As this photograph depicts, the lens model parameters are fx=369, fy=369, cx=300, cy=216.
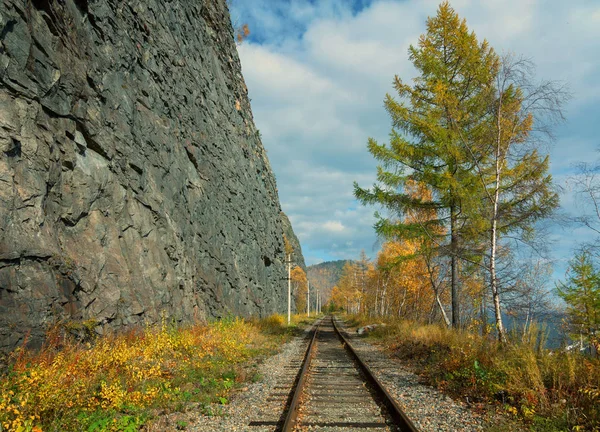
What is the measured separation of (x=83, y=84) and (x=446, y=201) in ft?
38.8

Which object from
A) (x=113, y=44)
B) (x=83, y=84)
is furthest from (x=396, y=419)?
(x=113, y=44)

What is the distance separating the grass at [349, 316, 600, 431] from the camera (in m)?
5.27

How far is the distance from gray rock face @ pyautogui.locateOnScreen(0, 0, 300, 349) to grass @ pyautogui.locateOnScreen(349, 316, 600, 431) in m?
8.14

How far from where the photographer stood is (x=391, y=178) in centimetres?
1353

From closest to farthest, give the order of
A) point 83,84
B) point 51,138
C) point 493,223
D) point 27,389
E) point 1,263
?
point 27,389, point 1,263, point 51,138, point 493,223, point 83,84

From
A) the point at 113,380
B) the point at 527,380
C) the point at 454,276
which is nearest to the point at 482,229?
the point at 454,276

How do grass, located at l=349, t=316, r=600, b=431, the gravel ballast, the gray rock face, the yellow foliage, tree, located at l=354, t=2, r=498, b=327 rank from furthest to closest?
tree, located at l=354, t=2, r=498, b=327 < the gray rock face < the gravel ballast < grass, located at l=349, t=316, r=600, b=431 < the yellow foliage

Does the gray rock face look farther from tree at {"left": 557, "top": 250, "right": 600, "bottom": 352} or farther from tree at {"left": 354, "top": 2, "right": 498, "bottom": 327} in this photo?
tree at {"left": 557, "top": 250, "right": 600, "bottom": 352}

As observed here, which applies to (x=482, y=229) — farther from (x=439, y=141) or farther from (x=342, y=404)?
(x=342, y=404)

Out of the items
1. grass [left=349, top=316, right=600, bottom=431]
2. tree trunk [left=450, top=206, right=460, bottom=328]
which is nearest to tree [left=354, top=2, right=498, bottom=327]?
tree trunk [left=450, top=206, right=460, bottom=328]

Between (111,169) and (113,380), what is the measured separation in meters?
6.34

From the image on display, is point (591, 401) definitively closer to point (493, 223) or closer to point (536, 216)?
point (493, 223)

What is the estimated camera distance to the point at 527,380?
6309 millimetres

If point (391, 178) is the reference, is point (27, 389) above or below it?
below
